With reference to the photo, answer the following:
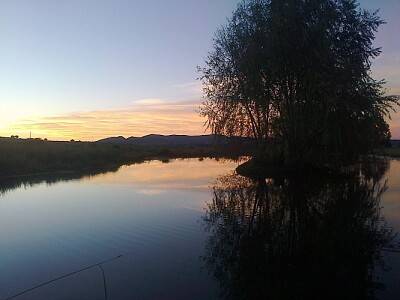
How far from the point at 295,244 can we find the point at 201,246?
7.71ft

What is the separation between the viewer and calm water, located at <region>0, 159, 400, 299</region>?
313 inches

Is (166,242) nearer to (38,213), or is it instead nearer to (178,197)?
(38,213)

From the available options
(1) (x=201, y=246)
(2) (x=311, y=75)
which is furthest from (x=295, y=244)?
(2) (x=311, y=75)

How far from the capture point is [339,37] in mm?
27703

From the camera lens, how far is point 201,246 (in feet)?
35.7

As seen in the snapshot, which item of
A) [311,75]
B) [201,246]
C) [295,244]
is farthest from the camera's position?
[311,75]

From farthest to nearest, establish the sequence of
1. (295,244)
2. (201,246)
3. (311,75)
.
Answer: (311,75)
(201,246)
(295,244)

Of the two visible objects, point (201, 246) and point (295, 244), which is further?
point (201, 246)

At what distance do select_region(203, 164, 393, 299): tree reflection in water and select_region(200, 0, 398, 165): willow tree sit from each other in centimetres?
885

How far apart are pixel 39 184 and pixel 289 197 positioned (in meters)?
16.8

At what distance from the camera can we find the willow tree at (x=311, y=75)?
86.7 feet

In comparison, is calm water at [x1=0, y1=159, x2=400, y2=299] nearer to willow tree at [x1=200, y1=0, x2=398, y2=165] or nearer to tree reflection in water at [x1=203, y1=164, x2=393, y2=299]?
tree reflection in water at [x1=203, y1=164, x2=393, y2=299]

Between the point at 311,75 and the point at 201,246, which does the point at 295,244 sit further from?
the point at 311,75

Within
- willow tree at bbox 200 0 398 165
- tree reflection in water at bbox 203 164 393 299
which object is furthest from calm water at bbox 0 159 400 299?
willow tree at bbox 200 0 398 165
